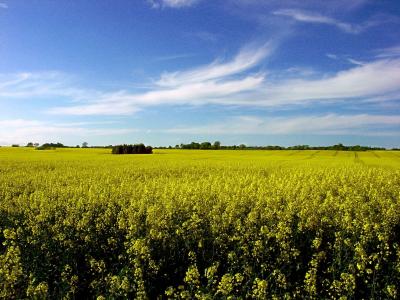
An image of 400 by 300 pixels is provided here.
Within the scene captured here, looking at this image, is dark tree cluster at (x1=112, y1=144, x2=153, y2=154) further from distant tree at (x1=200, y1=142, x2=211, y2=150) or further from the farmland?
the farmland

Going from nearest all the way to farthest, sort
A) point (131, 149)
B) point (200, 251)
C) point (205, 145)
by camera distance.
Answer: point (200, 251) → point (131, 149) → point (205, 145)

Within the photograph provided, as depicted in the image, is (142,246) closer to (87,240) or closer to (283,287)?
(87,240)

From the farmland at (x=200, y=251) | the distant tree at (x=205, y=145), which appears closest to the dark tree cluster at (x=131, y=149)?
the distant tree at (x=205, y=145)

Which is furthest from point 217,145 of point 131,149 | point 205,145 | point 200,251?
point 200,251

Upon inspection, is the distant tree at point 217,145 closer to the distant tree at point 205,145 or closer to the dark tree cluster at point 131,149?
the distant tree at point 205,145

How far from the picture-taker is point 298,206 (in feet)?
38.7

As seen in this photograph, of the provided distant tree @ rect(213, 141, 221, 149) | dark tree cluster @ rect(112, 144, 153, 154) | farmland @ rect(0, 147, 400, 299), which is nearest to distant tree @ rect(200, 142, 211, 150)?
distant tree @ rect(213, 141, 221, 149)

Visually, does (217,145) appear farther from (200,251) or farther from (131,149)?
(200,251)

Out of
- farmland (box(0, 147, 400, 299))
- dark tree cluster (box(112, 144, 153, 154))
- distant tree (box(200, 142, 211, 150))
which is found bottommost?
farmland (box(0, 147, 400, 299))

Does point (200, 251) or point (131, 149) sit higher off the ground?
point (131, 149)

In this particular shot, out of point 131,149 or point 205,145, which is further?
point 205,145

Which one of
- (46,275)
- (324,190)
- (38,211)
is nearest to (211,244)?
(46,275)

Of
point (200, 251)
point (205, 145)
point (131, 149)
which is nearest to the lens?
point (200, 251)

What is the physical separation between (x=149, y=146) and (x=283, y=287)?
75.7m
